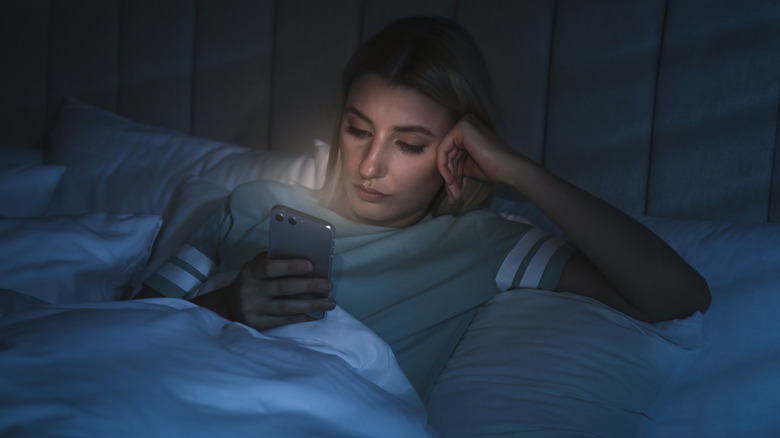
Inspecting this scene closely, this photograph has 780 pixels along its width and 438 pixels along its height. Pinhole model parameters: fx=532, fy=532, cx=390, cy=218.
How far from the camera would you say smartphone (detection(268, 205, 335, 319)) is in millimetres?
805

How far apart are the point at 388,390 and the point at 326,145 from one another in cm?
73

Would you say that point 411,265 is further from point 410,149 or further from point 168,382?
point 168,382

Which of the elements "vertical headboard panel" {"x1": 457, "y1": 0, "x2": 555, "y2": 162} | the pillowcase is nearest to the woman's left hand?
"vertical headboard panel" {"x1": 457, "y1": 0, "x2": 555, "y2": 162}

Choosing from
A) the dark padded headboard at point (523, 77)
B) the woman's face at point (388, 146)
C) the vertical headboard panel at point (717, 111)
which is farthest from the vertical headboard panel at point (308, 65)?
the vertical headboard panel at point (717, 111)

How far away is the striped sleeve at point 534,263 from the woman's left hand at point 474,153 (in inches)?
5.0

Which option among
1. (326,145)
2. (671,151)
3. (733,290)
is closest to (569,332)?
(733,290)

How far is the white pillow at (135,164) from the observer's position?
52.5 inches

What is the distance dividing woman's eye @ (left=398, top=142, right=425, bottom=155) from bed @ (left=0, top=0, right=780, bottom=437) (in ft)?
0.92

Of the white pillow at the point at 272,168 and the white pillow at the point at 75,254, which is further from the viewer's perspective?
the white pillow at the point at 272,168

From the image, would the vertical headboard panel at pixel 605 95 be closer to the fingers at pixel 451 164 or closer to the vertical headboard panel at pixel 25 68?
the fingers at pixel 451 164

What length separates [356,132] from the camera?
1027 millimetres

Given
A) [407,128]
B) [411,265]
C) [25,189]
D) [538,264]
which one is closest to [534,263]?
[538,264]

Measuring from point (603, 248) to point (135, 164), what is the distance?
116 cm

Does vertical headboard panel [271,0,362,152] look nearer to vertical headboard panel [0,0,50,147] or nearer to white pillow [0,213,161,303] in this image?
white pillow [0,213,161,303]
